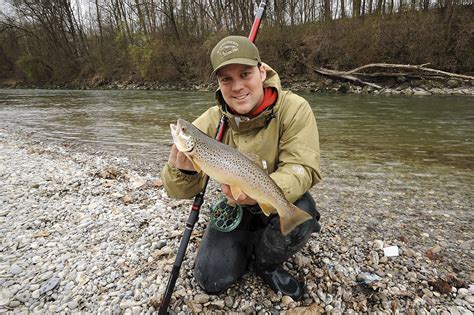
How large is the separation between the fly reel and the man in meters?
0.10

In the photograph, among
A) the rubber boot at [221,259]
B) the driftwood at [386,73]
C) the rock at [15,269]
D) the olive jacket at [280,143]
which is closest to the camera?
the olive jacket at [280,143]

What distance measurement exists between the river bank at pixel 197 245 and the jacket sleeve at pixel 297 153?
1.10 metres

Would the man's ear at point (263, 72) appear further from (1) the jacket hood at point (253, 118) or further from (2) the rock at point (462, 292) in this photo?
(2) the rock at point (462, 292)

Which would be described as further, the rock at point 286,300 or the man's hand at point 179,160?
the rock at point 286,300

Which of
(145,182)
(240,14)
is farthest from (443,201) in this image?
(240,14)

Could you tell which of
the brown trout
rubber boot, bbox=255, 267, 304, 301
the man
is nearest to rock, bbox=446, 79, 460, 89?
the man

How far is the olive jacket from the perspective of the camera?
243 centimetres

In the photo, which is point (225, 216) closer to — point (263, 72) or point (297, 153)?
point (297, 153)

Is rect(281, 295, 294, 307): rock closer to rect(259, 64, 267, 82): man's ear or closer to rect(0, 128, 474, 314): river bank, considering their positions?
rect(0, 128, 474, 314): river bank

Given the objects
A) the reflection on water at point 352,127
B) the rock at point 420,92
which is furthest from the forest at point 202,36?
the reflection on water at point 352,127

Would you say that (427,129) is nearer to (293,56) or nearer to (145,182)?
(145,182)

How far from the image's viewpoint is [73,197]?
5055 mm

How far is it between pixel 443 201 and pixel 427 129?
236 inches

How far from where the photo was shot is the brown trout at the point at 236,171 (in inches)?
85.9
